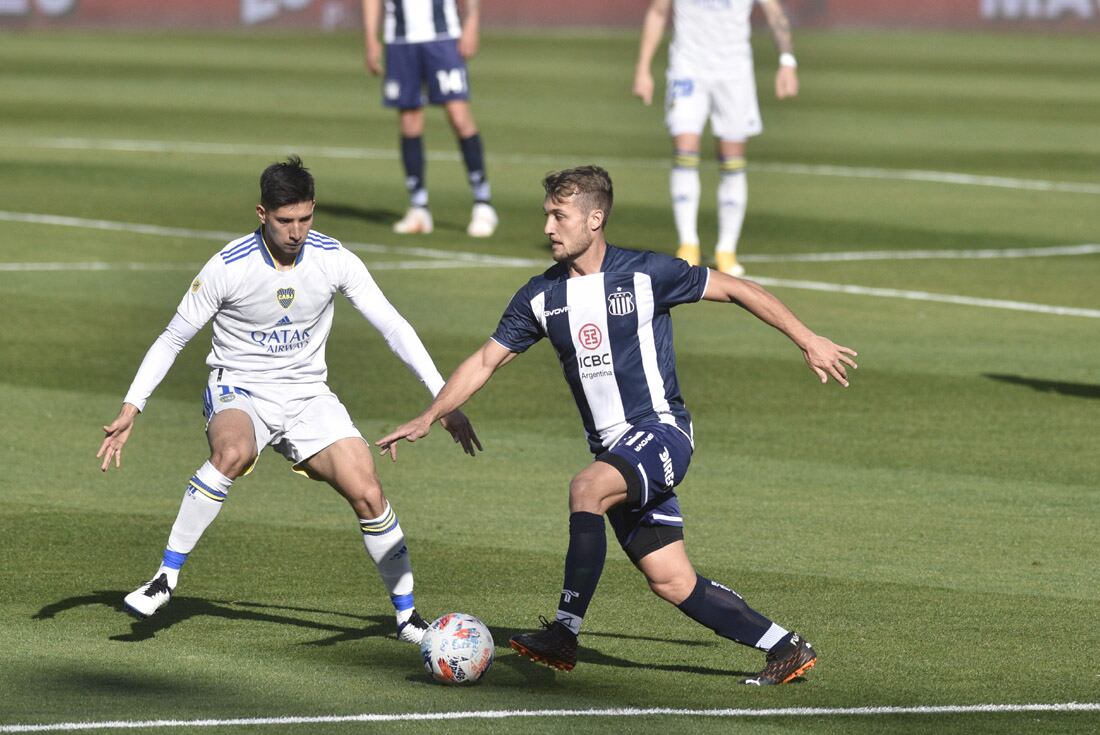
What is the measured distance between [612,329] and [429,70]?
38.4 ft

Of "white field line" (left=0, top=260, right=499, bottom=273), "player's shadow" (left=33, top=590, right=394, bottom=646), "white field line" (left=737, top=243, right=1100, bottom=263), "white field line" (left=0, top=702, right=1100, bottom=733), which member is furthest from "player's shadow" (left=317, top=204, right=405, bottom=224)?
"white field line" (left=0, top=702, right=1100, bottom=733)

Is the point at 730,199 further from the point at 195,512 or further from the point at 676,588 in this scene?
the point at 676,588

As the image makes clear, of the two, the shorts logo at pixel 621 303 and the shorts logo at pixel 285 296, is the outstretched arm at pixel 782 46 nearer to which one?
the shorts logo at pixel 285 296

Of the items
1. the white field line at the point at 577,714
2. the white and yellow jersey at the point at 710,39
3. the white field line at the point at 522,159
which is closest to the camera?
the white field line at the point at 577,714

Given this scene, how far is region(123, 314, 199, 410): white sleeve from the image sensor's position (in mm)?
7504

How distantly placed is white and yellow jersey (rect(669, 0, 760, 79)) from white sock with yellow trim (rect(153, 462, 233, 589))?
9412 mm

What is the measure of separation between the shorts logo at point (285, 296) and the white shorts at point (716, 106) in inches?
349

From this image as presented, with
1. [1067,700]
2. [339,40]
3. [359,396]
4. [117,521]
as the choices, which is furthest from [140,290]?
[339,40]

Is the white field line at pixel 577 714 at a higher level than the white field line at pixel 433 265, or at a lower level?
higher

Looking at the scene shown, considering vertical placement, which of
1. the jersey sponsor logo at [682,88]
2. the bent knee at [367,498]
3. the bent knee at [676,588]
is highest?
the jersey sponsor logo at [682,88]

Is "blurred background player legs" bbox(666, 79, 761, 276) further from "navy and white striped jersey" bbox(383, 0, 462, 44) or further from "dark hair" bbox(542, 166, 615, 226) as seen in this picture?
"dark hair" bbox(542, 166, 615, 226)

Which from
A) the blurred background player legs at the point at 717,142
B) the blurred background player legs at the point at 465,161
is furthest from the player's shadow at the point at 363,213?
the blurred background player legs at the point at 717,142

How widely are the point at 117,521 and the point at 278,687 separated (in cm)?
283

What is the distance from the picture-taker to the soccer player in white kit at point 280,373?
7.48 m
